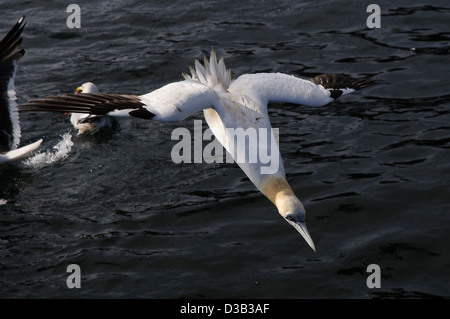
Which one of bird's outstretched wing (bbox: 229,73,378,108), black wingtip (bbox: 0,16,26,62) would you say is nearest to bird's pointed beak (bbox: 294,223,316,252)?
bird's outstretched wing (bbox: 229,73,378,108)

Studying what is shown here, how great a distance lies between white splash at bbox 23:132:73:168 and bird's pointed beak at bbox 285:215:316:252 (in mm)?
4003

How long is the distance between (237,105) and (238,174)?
132cm

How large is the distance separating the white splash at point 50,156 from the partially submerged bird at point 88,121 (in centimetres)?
52

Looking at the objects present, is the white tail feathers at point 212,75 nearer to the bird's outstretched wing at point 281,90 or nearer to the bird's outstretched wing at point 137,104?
the bird's outstretched wing at point 281,90

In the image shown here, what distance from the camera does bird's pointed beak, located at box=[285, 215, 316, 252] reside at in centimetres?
841

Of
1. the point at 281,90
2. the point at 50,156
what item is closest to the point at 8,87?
the point at 50,156

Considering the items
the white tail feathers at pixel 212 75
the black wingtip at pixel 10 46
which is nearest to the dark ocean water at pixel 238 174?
the white tail feathers at pixel 212 75

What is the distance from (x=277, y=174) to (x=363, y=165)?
1747mm

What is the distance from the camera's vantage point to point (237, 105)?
942 centimetres

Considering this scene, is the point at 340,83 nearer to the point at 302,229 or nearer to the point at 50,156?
the point at 302,229

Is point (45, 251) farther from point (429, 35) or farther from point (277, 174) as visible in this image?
point (429, 35)

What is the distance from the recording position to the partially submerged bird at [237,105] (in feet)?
27.1

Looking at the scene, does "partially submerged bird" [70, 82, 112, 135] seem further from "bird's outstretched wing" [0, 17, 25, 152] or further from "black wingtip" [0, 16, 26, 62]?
"black wingtip" [0, 16, 26, 62]
